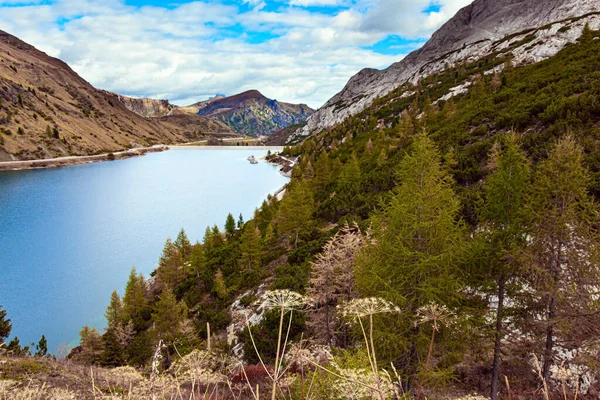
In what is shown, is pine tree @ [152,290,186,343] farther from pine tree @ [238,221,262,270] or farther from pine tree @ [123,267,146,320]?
pine tree @ [238,221,262,270]

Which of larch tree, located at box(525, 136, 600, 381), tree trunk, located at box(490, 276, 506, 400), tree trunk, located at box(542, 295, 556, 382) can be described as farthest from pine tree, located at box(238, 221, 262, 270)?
tree trunk, located at box(542, 295, 556, 382)

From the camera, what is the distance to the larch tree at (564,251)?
34.0 ft

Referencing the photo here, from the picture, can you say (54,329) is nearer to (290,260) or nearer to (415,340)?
(290,260)

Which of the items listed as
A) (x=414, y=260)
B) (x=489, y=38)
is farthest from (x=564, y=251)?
(x=489, y=38)

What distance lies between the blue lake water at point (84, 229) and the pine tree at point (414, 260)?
2984 cm

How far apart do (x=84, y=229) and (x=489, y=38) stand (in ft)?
438

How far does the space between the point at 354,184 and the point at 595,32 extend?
58858mm

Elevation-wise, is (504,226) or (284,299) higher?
(284,299)

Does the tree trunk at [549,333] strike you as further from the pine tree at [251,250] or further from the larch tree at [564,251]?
the pine tree at [251,250]

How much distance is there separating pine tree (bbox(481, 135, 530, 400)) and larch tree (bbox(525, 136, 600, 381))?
524 mm

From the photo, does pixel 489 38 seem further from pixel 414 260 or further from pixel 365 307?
pixel 365 307

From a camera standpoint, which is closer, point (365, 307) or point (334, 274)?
point (365, 307)

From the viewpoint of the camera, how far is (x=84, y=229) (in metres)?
53.9

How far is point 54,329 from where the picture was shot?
29.4 metres
